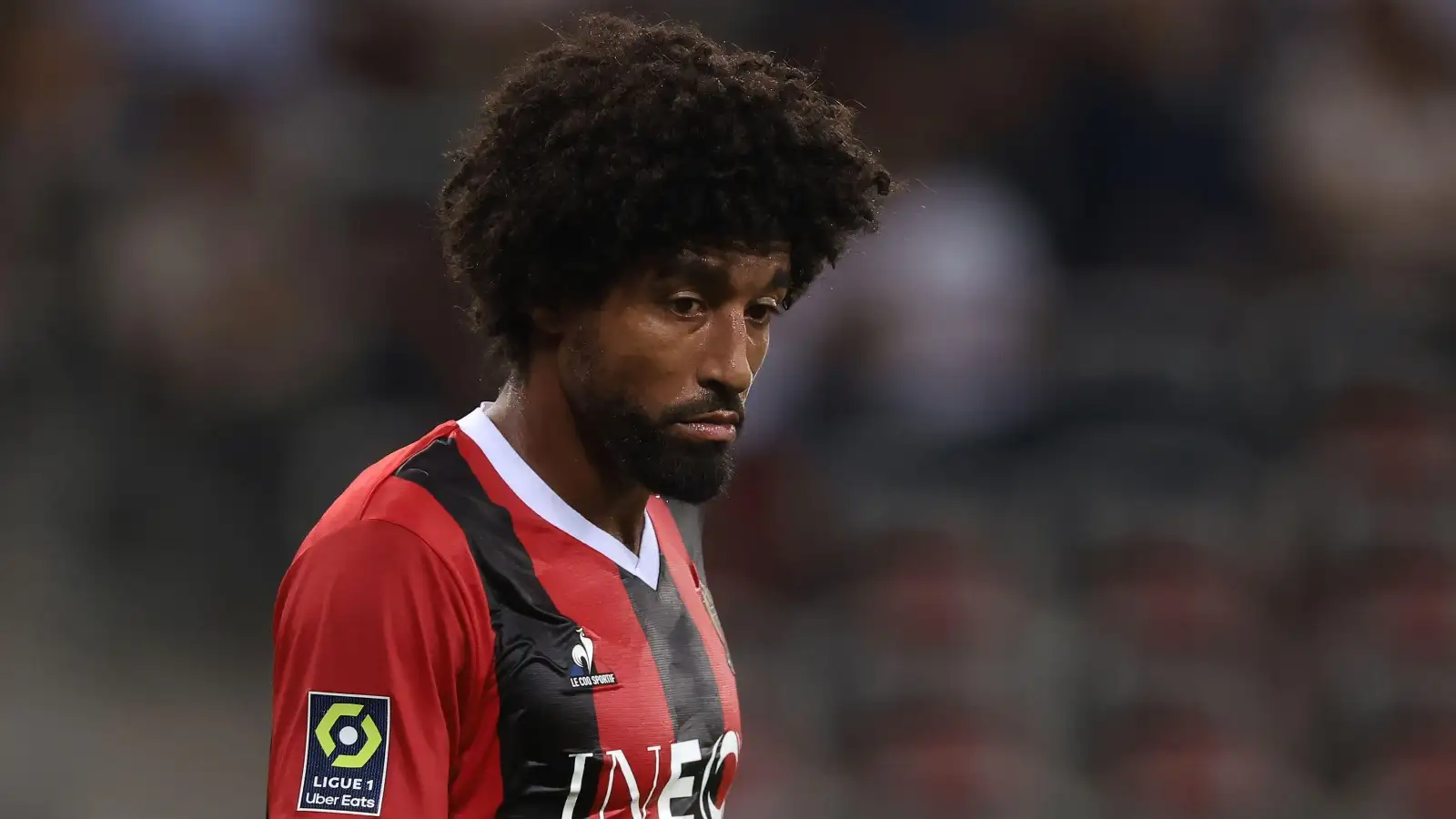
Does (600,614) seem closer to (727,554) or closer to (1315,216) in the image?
(727,554)

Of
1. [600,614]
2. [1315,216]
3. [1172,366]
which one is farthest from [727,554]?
[600,614]

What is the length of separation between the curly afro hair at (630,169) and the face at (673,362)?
0.04 m

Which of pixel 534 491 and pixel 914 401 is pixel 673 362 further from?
pixel 914 401

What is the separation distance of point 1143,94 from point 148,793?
4348mm

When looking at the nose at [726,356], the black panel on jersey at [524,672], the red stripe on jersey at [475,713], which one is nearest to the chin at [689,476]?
the nose at [726,356]

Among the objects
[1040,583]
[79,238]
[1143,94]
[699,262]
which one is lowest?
[699,262]

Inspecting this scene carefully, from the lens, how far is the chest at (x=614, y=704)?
2227 millimetres

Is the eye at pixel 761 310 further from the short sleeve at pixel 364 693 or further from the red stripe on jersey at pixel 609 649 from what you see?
the short sleeve at pixel 364 693

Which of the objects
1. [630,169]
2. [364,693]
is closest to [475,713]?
[364,693]

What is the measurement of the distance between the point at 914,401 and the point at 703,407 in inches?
149

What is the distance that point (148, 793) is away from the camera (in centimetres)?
534

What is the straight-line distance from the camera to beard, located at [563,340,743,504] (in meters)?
2.38

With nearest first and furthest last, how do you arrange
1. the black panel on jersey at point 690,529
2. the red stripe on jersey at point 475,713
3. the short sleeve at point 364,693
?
the short sleeve at point 364,693
the red stripe on jersey at point 475,713
the black panel on jersey at point 690,529

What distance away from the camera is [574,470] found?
2.49 m
